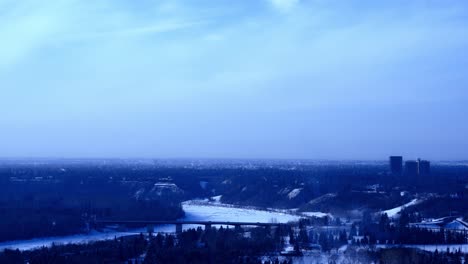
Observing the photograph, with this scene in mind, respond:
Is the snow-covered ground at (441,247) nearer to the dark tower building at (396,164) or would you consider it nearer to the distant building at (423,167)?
the distant building at (423,167)

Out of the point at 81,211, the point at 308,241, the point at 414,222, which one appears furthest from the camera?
the point at 81,211

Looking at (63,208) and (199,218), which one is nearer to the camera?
(63,208)

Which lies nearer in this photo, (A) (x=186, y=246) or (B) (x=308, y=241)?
(A) (x=186, y=246)

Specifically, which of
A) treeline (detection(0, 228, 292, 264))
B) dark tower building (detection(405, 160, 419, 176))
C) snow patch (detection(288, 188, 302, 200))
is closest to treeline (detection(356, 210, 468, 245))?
treeline (detection(0, 228, 292, 264))

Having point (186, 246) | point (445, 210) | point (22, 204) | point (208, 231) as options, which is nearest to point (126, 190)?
point (22, 204)

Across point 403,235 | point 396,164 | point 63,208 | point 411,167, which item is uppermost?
point 396,164

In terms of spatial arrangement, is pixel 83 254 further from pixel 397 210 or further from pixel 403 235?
pixel 397 210

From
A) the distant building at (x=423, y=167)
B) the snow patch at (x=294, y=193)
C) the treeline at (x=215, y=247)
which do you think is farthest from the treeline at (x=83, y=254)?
the distant building at (x=423, y=167)

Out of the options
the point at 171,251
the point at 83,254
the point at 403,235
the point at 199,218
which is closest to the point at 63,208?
the point at 199,218

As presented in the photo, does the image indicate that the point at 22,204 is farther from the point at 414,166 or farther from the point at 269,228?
the point at 414,166
